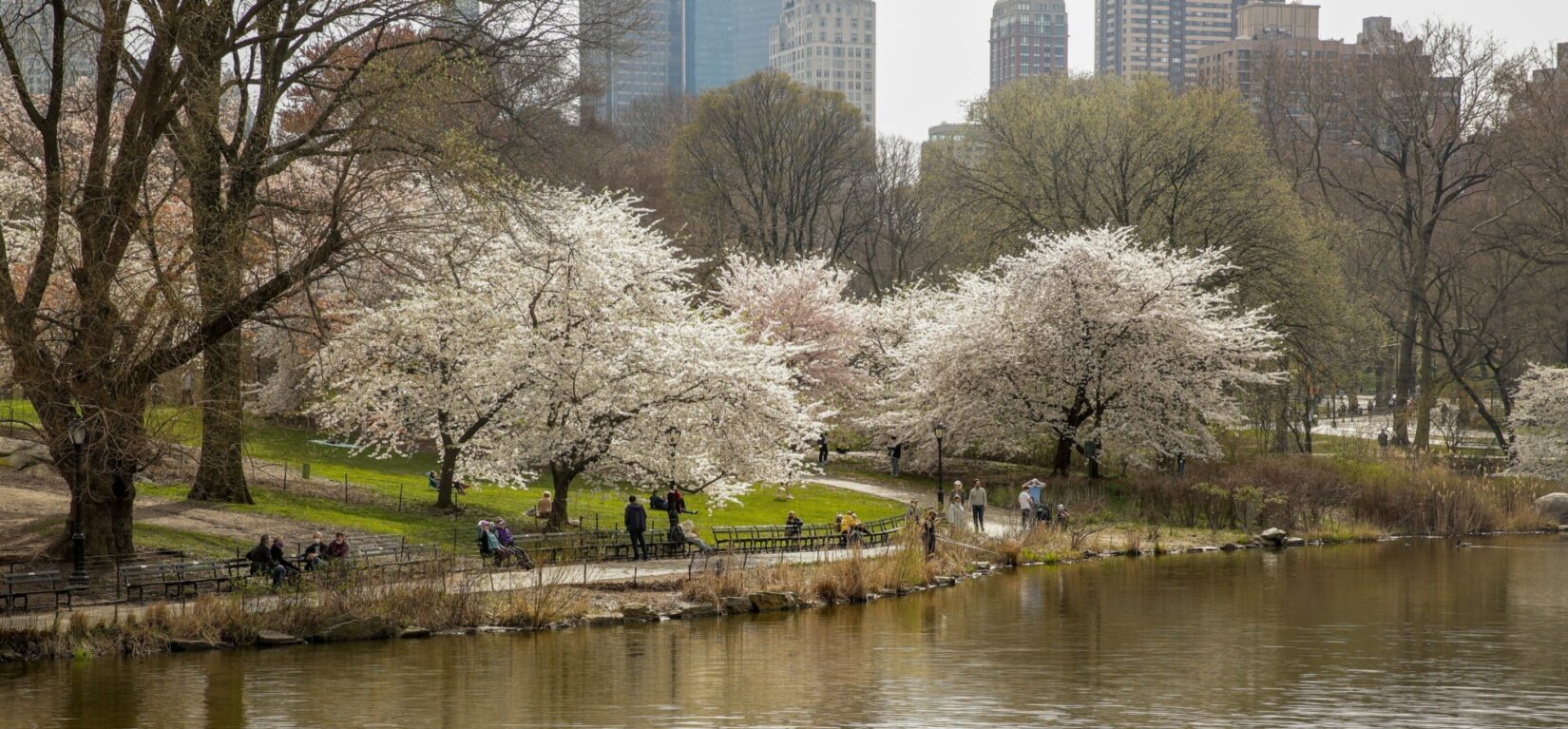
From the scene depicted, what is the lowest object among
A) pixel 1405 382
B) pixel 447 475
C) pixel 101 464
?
pixel 447 475

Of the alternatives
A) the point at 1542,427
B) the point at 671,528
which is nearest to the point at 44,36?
the point at 671,528

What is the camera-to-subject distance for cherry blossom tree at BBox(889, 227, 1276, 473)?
155 ft

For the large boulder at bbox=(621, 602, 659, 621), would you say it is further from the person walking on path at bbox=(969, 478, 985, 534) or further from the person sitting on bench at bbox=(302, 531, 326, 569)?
the person walking on path at bbox=(969, 478, 985, 534)

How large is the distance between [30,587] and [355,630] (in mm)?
5204

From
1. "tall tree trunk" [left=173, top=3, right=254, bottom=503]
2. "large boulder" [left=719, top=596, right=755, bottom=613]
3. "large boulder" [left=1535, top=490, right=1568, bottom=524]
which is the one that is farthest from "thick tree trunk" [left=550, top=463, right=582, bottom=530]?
"large boulder" [left=1535, top=490, right=1568, bottom=524]

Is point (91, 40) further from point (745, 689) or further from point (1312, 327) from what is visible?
point (1312, 327)

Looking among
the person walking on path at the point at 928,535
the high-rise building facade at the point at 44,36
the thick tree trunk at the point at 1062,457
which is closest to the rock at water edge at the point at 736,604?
the person walking on path at the point at 928,535

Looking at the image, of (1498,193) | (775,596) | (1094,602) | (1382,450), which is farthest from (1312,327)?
(775,596)

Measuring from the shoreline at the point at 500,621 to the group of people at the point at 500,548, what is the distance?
2142 millimetres

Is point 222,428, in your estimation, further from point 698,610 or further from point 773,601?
point 773,601

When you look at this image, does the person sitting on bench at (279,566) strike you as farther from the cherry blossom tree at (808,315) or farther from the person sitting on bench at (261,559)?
the cherry blossom tree at (808,315)

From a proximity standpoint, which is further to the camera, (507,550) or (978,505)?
(978,505)

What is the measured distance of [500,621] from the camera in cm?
2370

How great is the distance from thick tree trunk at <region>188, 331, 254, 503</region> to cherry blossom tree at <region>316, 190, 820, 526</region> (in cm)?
307
